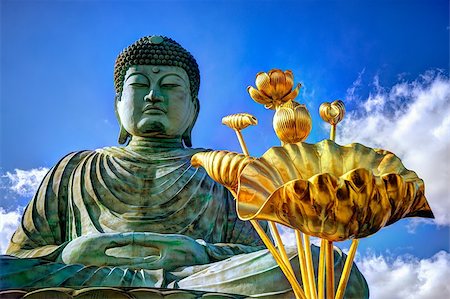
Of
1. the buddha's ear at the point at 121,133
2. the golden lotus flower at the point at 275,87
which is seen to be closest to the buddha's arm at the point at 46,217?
the buddha's ear at the point at 121,133

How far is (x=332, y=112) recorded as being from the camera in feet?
9.87

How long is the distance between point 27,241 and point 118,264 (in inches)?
49.2

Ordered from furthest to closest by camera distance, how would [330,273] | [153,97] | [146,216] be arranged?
1. [153,97]
2. [146,216]
3. [330,273]

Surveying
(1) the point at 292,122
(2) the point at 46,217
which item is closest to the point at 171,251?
(2) the point at 46,217

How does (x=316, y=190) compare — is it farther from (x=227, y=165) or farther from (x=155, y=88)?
(x=155, y=88)

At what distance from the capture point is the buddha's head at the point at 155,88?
6.52 meters

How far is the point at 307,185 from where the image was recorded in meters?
2.39

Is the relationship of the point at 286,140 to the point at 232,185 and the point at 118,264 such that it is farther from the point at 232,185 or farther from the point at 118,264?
the point at 118,264

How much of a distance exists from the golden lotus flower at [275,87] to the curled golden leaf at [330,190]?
375mm

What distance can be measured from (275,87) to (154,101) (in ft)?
11.9

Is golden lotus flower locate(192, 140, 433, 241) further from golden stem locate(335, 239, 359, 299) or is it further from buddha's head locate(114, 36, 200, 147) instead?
buddha's head locate(114, 36, 200, 147)

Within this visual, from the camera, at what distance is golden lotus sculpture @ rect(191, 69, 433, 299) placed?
2396mm

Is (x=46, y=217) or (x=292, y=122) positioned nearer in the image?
(x=292, y=122)

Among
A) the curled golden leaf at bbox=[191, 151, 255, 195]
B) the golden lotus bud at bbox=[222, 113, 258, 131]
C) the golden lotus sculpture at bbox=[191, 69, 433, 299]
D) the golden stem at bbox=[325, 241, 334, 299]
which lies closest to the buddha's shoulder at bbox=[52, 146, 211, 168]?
the golden lotus bud at bbox=[222, 113, 258, 131]
